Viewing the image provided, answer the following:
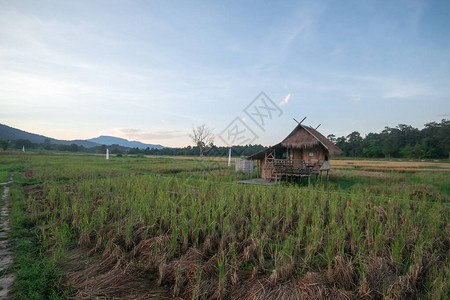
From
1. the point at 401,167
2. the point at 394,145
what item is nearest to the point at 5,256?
the point at 401,167

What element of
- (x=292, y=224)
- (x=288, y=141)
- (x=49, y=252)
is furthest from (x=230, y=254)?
(x=288, y=141)

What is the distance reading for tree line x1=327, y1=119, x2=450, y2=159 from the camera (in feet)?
144

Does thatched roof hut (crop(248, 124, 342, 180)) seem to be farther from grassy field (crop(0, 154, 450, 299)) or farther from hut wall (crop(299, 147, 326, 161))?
grassy field (crop(0, 154, 450, 299))

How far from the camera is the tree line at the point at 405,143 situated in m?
43.9

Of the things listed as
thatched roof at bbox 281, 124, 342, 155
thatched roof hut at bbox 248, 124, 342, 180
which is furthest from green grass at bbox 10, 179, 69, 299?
thatched roof at bbox 281, 124, 342, 155

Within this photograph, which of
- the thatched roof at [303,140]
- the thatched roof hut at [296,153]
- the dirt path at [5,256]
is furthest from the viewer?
the thatched roof at [303,140]

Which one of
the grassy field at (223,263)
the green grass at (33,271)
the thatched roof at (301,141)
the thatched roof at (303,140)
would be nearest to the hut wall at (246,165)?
the thatched roof at (301,141)

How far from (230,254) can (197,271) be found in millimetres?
780

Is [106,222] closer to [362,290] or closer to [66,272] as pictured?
[66,272]

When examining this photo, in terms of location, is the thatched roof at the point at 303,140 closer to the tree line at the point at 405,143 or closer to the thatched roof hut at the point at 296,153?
the thatched roof hut at the point at 296,153

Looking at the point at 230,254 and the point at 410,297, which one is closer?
the point at 410,297

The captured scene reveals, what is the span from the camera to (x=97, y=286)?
9.61 ft

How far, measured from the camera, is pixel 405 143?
5266 centimetres

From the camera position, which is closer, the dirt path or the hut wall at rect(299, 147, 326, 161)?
the dirt path
